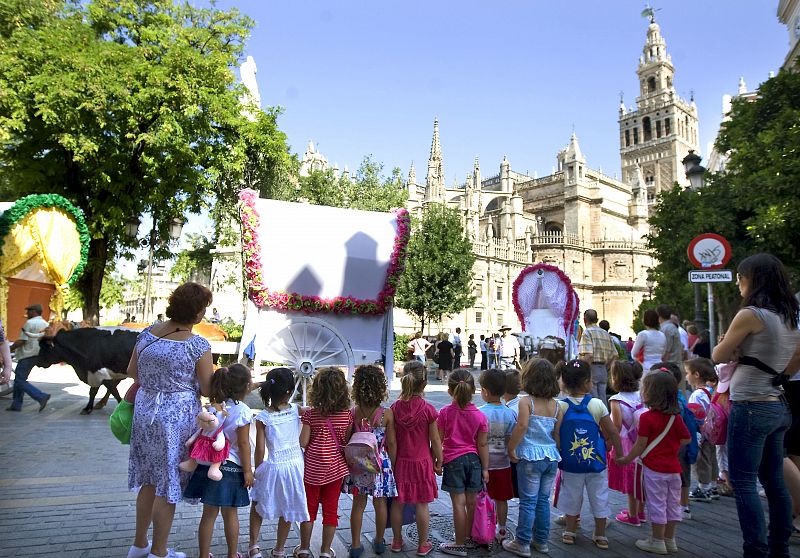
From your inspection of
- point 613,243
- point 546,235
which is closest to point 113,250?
point 546,235

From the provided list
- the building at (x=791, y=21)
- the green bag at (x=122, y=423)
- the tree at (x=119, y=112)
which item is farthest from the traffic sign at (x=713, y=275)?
the building at (x=791, y=21)

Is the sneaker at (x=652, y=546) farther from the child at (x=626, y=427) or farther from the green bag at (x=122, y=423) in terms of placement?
the green bag at (x=122, y=423)

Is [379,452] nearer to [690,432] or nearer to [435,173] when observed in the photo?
[690,432]

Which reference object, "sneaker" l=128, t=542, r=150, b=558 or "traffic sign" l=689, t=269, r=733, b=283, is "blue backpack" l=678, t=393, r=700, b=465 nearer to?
"sneaker" l=128, t=542, r=150, b=558

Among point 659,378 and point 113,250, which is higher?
point 113,250

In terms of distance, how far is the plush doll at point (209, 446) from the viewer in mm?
3436

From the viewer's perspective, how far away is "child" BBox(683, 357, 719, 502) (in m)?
5.60

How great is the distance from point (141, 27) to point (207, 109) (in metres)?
3.68

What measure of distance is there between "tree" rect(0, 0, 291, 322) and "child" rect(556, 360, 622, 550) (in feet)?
52.5

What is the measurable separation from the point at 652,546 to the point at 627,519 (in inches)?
31.6

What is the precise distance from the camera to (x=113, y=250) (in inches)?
798

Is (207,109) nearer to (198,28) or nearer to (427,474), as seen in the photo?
(198,28)

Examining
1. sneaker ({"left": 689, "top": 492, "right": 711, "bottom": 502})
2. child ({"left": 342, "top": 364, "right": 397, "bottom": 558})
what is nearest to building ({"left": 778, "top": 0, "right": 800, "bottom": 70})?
sneaker ({"left": 689, "top": 492, "right": 711, "bottom": 502})

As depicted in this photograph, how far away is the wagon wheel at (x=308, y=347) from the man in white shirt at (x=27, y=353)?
4.31 meters
